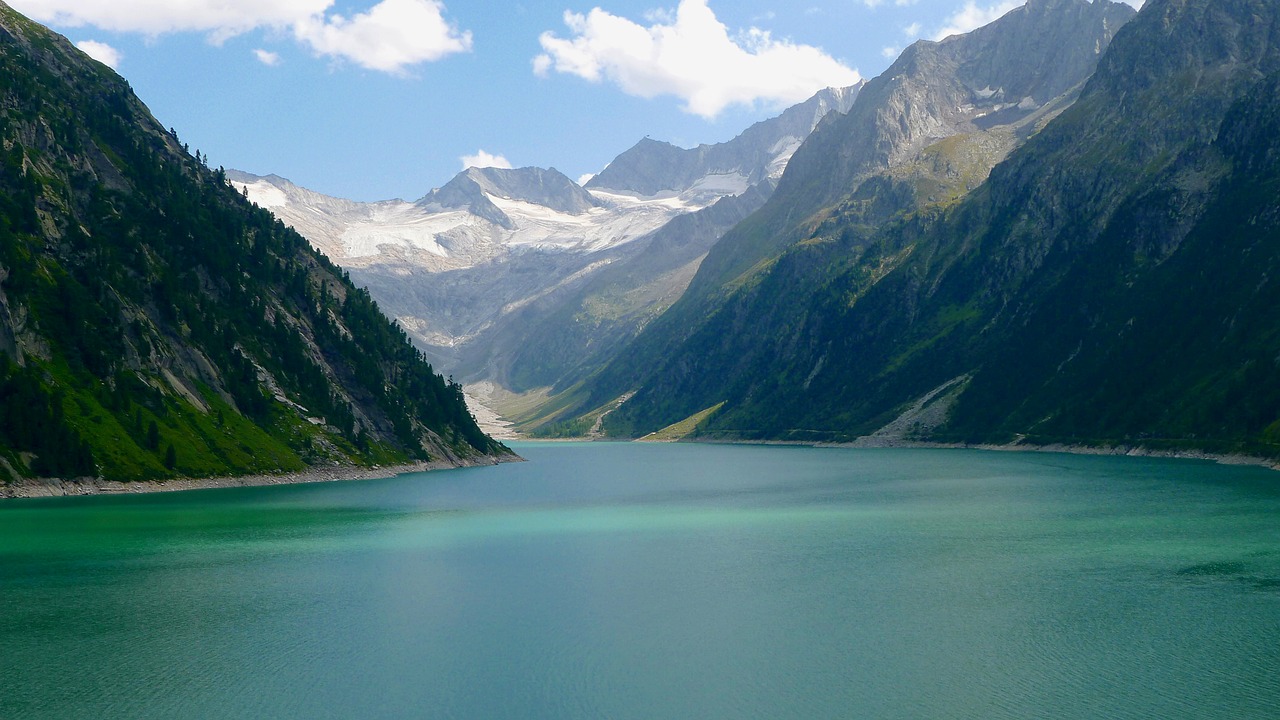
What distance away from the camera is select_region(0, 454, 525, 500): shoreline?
108938 mm

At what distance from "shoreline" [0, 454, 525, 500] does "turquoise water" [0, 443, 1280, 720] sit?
13.0 feet

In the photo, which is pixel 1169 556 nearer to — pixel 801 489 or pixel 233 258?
pixel 801 489

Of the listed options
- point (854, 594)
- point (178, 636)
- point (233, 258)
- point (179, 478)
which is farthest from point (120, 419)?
Result: point (854, 594)

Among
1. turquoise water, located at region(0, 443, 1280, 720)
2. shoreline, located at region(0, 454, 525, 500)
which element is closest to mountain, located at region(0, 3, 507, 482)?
shoreline, located at region(0, 454, 525, 500)

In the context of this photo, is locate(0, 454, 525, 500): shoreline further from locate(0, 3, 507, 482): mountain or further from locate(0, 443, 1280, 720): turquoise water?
locate(0, 443, 1280, 720): turquoise water

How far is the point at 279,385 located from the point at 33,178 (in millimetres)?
45534

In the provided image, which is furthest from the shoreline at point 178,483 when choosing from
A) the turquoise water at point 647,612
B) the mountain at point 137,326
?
the turquoise water at point 647,612

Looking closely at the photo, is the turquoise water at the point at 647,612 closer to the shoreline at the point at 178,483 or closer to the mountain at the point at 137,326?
the shoreline at the point at 178,483

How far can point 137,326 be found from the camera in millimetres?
140875

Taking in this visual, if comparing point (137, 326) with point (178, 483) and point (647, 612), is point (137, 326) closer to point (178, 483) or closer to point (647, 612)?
point (178, 483)

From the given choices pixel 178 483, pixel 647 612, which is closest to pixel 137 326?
pixel 178 483

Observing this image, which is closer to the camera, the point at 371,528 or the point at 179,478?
the point at 371,528

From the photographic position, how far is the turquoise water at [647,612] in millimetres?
42750

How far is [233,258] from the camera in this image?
606 feet
